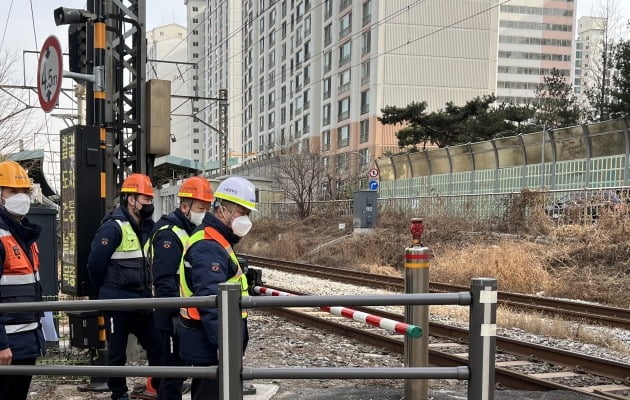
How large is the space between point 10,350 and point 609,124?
16.4m

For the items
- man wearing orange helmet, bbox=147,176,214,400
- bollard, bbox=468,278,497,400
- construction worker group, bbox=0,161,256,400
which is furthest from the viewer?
man wearing orange helmet, bbox=147,176,214,400

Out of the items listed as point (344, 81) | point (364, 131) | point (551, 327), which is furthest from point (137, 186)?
point (344, 81)

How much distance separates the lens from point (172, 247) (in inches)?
176

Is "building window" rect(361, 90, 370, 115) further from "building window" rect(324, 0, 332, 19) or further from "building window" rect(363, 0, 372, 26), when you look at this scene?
"building window" rect(324, 0, 332, 19)

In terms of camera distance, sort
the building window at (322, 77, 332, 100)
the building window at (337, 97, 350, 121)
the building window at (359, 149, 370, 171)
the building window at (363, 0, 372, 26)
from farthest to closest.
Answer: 1. the building window at (322, 77, 332, 100)
2. the building window at (337, 97, 350, 121)
3. the building window at (363, 0, 372, 26)
4. the building window at (359, 149, 370, 171)

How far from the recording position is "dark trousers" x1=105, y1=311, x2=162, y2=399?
463cm

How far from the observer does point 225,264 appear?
3.21m

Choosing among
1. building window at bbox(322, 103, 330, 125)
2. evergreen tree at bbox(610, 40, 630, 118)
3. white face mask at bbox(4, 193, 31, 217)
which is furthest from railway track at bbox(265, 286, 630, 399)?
building window at bbox(322, 103, 330, 125)

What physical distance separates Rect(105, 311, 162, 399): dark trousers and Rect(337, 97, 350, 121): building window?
2135 inches

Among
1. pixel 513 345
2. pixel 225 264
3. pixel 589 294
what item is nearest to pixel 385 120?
pixel 589 294

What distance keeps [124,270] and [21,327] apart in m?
1.19

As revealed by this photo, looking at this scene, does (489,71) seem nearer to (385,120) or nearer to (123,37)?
(385,120)

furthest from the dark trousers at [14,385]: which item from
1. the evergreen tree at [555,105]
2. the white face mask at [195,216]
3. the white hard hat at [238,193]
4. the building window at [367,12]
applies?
the building window at [367,12]

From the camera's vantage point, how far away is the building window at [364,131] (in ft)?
181
